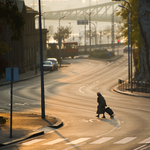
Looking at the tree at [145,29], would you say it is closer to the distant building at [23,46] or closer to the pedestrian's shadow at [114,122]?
the distant building at [23,46]

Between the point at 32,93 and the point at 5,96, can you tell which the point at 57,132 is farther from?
the point at 32,93

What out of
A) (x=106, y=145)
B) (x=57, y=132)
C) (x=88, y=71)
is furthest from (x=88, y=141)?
(x=88, y=71)

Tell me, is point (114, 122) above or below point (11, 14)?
below

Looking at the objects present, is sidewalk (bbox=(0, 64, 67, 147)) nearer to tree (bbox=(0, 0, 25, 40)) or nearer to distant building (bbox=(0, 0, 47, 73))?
tree (bbox=(0, 0, 25, 40))

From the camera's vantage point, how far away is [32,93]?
125ft

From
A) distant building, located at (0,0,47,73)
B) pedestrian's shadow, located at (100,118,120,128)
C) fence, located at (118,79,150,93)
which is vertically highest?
distant building, located at (0,0,47,73)

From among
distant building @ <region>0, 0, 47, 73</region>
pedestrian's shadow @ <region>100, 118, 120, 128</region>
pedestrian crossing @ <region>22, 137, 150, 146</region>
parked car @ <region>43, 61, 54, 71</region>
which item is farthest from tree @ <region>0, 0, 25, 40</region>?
parked car @ <region>43, 61, 54, 71</region>

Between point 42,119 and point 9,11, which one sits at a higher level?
point 9,11

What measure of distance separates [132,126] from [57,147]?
20.8 feet

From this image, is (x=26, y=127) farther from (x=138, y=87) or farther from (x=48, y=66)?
(x=48, y=66)

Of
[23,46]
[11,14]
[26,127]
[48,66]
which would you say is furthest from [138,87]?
[23,46]

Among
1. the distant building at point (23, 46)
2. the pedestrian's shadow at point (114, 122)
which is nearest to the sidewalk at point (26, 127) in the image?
the pedestrian's shadow at point (114, 122)

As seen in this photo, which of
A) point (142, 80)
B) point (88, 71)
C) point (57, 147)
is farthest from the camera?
point (88, 71)

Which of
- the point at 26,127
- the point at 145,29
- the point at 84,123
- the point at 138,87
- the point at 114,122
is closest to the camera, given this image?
the point at 26,127
